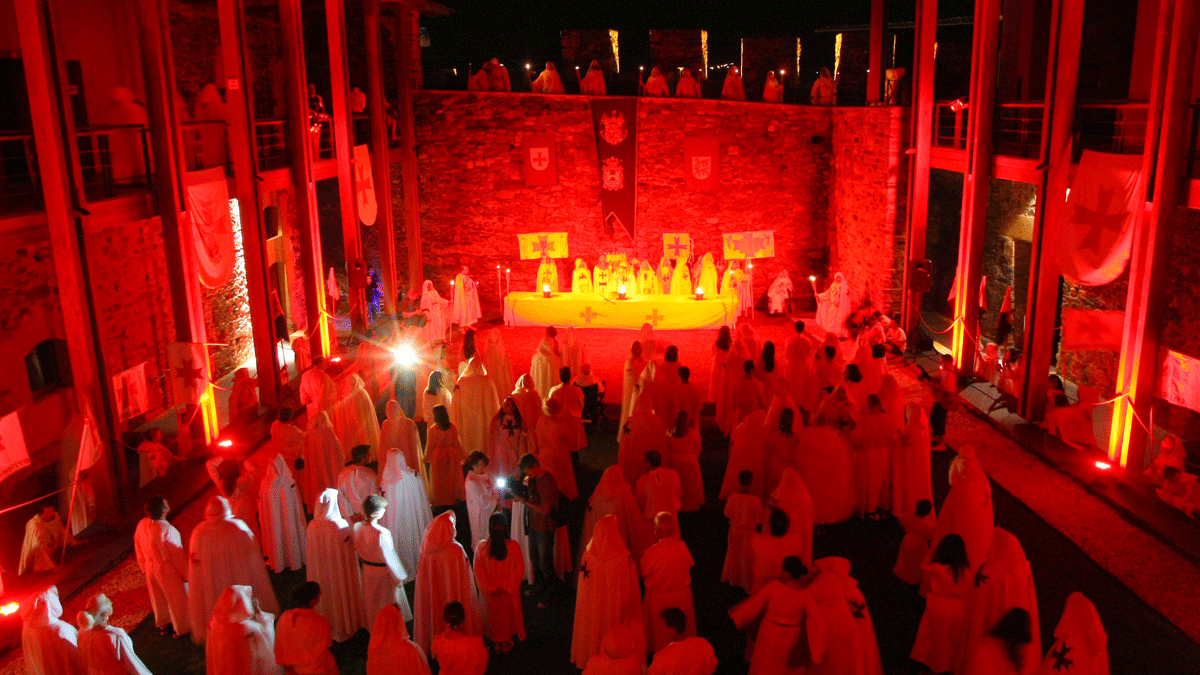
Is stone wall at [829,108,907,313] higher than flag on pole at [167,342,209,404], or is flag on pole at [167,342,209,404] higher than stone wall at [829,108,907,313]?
stone wall at [829,108,907,313]

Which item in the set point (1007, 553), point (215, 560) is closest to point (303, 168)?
point (215, 560)

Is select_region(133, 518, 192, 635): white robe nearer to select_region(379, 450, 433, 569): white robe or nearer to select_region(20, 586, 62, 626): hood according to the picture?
select_region(20, 586, 62, 626): hood

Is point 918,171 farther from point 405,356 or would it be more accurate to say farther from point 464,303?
point 405,356

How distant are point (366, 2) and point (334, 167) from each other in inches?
122

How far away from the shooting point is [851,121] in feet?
53.6

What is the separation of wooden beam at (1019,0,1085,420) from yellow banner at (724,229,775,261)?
704cm

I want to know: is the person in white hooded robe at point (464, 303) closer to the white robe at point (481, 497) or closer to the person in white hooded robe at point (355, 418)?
the person in white hooded robe at point (355, 418)

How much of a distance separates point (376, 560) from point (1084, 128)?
10430mm

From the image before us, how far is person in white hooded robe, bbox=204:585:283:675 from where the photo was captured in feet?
18.5

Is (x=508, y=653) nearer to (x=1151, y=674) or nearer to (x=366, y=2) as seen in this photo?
(x=1151, y=674)

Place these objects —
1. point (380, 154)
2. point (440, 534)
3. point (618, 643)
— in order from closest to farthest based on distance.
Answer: point (618, 643), point (440, 534), point (380, 154)

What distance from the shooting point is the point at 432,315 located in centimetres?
1534

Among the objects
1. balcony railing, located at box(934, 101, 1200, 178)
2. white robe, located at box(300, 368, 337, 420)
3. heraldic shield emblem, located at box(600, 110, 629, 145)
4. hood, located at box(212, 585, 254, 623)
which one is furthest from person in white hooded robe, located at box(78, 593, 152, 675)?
heraldic shield emblem, located at box(600, 110, 629, 145)

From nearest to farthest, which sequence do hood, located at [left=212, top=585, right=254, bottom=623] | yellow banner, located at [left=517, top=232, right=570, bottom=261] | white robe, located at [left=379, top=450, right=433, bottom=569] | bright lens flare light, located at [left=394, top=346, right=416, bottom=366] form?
hood, located at [left=212, top=585, right=254, bottom=623] < white robe, located at [left=379, top=450, right=433, bottom=569] < bright lens flare light, located at [left=394, top=346, right=416, bottom=366] < yellow banner, located at [left=517, top=232, right=570, bottom=261]
